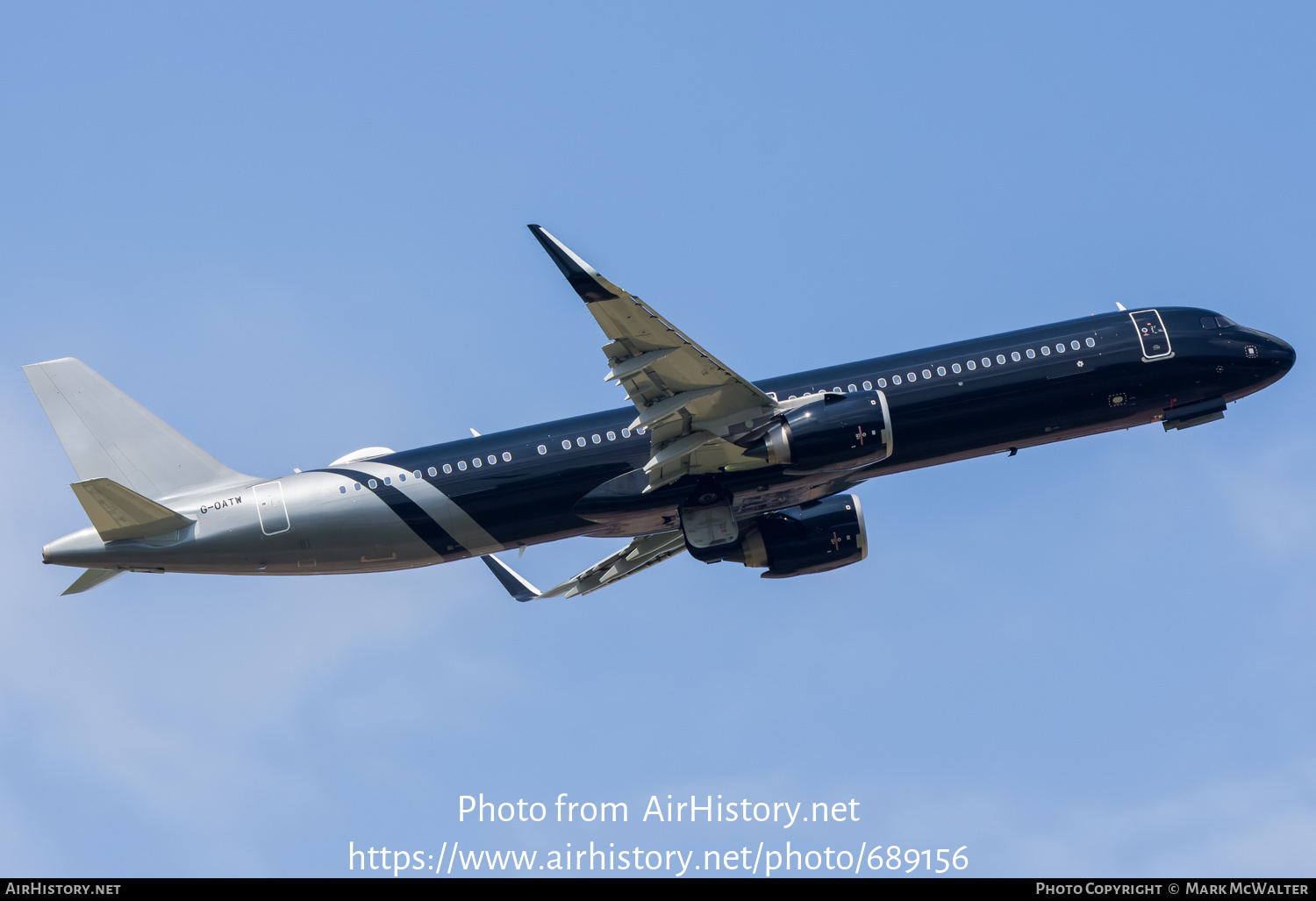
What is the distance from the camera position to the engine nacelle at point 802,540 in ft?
149

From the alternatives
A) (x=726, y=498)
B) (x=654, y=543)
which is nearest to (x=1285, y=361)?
(x=726, y=498)

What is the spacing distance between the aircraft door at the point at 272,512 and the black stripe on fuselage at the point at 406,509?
1624 mm

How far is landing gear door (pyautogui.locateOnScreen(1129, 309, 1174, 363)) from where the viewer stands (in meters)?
42.8

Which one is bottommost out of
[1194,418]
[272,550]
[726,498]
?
[272,550]

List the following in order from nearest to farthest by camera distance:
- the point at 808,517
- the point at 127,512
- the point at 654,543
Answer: the point at 127,512 → the point at 808,517 → the point at 654,543

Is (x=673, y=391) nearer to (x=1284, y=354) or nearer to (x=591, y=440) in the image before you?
(x=591, y=440)

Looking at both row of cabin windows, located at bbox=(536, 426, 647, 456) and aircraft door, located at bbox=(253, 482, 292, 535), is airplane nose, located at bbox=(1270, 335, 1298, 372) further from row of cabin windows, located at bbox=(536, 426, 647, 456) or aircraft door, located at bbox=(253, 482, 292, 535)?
aircraft door, located at bbox=(253, 482, 292, 535)

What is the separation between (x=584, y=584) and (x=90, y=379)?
1811 cm

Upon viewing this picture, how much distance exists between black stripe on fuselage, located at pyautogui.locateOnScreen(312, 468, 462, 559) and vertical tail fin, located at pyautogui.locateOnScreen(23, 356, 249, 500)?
3841mm

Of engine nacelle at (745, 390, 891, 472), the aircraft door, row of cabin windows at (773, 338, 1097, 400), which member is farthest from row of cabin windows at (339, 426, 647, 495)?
row of cabin windows at (773, 338, 1097, 400)

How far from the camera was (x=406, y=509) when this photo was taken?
41125 mm

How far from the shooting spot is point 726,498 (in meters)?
41.8

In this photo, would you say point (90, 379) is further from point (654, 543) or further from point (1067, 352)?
point (1067, 352)

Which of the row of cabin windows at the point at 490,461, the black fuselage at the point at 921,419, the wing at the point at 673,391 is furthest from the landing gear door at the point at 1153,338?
the row of cabin windows at the point at 490,461
